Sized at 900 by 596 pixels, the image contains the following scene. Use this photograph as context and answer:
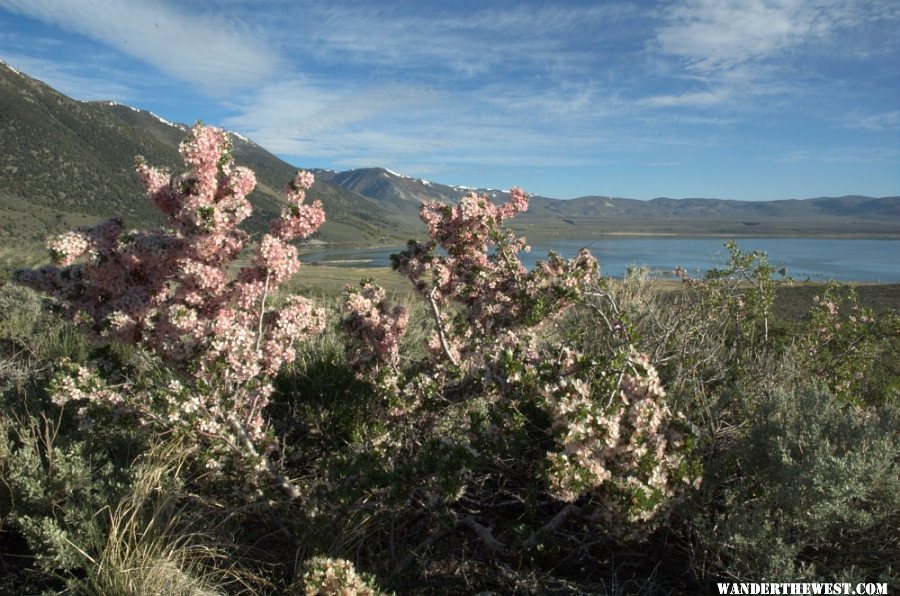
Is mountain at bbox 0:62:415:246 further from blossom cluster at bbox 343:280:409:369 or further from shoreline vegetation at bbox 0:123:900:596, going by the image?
shoreline vegetation at bbox 0:123:900:596

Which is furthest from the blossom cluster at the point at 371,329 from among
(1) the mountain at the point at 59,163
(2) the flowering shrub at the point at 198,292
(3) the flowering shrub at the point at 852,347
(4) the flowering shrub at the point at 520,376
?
(1) the mountain at the point at 59,163

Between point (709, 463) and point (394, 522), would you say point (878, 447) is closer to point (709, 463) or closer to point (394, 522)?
point (709, 463)

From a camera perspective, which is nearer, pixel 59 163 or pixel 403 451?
pixel 403 451

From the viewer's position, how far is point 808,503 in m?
2.99

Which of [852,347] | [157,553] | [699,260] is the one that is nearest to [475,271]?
[157,553]

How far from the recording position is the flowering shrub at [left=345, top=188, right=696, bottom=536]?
2.97 m

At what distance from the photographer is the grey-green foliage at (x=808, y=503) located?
9.46ft

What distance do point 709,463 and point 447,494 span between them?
5.67 feet

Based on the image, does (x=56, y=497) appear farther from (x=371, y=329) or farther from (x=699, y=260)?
(x=699, y=260)

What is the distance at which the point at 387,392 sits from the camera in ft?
13.3

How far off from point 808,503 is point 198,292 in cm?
407

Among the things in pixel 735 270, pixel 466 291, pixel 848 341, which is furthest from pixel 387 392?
pixel 848 341

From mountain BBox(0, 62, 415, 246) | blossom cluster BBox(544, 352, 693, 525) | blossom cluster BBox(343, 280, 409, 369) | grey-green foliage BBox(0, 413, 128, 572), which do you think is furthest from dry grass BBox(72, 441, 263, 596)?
mountain BBox(0, 62, 415, 246)

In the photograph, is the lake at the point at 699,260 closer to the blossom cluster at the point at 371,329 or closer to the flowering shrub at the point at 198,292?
the blossom cluster at the point at 371,329
